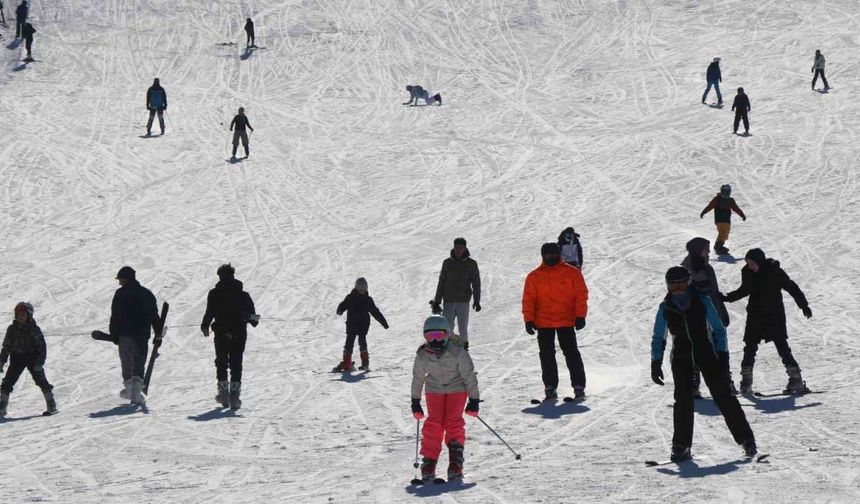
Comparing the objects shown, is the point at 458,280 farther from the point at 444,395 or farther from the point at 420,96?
the point at 420,96

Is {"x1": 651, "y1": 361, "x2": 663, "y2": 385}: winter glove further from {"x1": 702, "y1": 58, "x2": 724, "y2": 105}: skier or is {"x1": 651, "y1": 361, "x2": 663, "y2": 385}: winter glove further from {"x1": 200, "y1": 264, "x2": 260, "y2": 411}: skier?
{"x1": 702, "y1": 58, "x2": 724, "y2": 105}: skier

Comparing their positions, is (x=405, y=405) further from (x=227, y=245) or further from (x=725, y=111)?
(x=725, y=111)

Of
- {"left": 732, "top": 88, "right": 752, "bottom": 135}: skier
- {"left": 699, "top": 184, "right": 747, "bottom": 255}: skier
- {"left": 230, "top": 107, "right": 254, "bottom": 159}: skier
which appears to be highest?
{"left": 732, "top": 88, "right": 752, "bottom": 135}: skier

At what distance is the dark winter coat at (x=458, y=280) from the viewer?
44.3 feet

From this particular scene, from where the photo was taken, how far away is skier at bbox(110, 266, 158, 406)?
12086 millimetres

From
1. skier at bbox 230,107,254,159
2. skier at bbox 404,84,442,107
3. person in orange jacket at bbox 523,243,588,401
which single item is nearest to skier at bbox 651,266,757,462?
person in orange jacket at bbox 523,243,588,401

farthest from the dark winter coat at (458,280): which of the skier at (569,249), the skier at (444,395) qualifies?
the skier at (444,395)

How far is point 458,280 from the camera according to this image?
13555 millimetres

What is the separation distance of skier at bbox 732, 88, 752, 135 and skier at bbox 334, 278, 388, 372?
1521cm

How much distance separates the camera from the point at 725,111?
29.8 metres

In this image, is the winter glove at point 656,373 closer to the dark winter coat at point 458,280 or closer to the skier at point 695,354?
the skier at point 695,354

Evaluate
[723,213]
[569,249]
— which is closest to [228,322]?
[569,249]

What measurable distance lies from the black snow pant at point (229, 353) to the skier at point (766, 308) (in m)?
4.51

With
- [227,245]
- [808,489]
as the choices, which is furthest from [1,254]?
[808,489]
